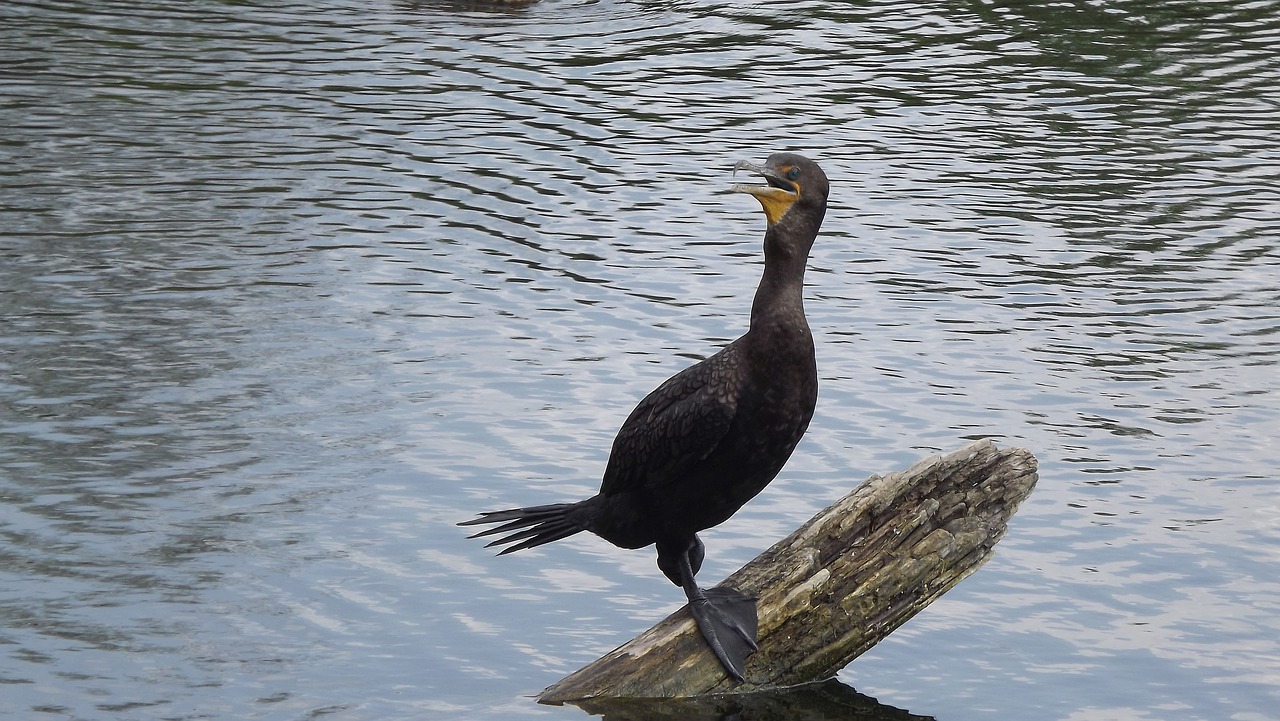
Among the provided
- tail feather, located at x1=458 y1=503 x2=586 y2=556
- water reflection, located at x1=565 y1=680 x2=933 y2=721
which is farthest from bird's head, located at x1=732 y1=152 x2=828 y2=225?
water reflection, located at x1=565 y1=680 x2=933 y2=721

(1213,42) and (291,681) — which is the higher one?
(1213,42)

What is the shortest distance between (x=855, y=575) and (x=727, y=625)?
56 centimetres

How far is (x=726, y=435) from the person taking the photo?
20.7 feet

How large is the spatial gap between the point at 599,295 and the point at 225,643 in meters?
5.66

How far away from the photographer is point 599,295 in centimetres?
1262

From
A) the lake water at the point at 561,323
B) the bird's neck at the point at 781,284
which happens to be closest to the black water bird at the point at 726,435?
the bird's neck at the point at 781,284

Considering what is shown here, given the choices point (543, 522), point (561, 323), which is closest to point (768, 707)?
point (543, 522)

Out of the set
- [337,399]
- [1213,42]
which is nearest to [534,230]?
[337,399]

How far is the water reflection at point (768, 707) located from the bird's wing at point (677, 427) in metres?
0.87

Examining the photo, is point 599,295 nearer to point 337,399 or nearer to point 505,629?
point 337,399

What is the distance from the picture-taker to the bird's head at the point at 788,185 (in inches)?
254

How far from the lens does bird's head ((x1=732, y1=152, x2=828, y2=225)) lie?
6.45 metres

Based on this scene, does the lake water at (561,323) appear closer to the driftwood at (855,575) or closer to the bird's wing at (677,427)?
the driftwood at (855,575)

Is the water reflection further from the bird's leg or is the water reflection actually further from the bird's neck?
the bird's neck
